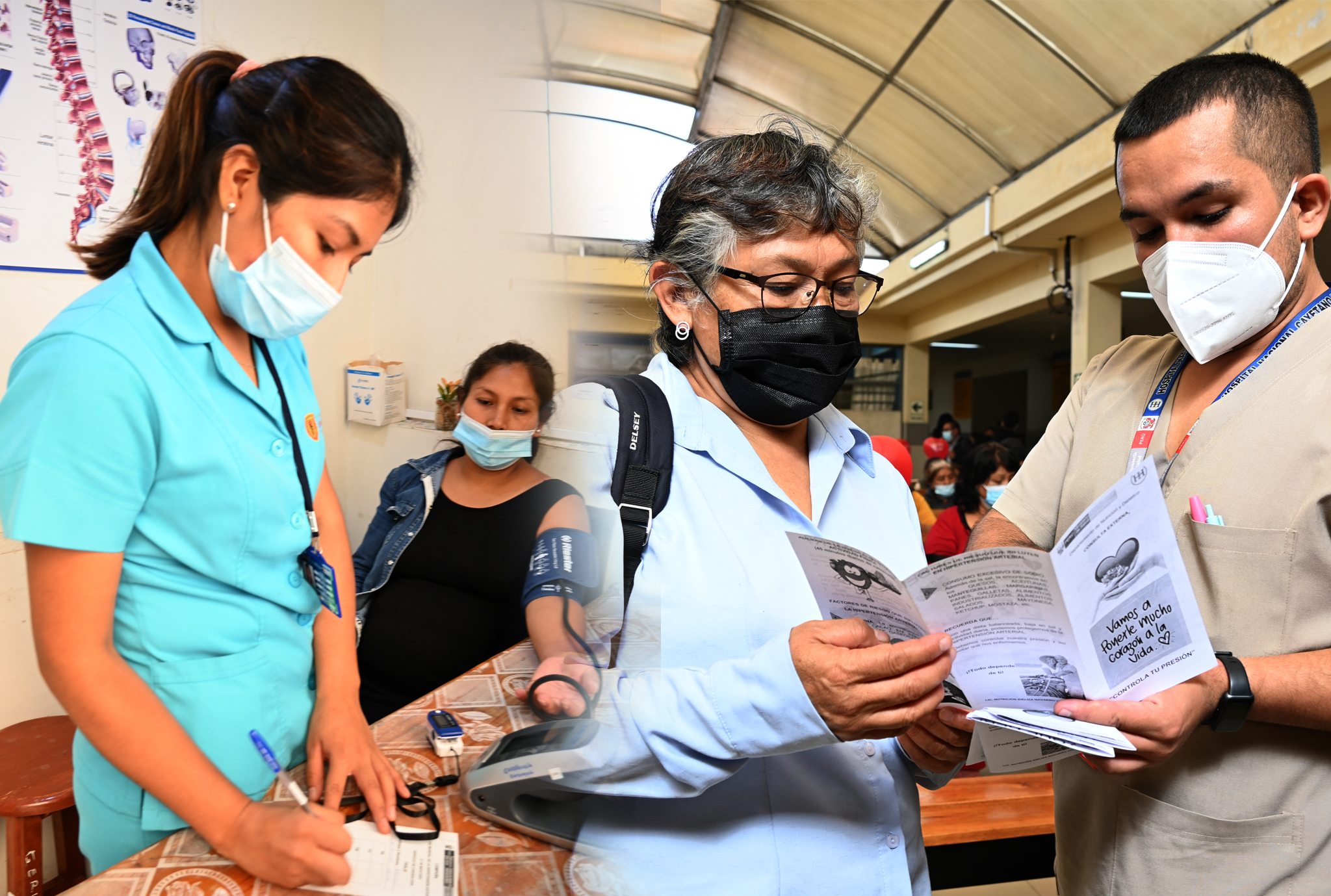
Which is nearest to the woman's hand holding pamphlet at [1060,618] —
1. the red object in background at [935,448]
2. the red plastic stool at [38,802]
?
the red plastic stool at [38,802]

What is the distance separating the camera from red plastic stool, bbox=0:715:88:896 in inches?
25.8

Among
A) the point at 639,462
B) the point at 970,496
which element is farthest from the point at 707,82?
the point at 970,496

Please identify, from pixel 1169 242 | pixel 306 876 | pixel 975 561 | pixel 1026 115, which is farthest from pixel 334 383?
pixel 1026 115

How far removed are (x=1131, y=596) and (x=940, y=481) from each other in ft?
12.4

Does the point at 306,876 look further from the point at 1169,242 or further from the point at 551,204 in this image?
the point at 1169,242

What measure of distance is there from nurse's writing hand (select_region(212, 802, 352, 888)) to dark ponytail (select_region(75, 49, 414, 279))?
1.46 feet

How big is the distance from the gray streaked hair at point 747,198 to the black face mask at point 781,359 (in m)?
0.07

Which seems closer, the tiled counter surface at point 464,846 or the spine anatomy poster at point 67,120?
the tiled counter surface at point 464,846

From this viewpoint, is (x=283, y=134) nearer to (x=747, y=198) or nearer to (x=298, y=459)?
(x=298, y=459)

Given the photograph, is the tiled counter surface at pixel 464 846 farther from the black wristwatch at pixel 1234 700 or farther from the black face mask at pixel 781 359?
the black wristwatch at pixel 1234 700

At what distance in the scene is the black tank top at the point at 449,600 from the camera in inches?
25.5

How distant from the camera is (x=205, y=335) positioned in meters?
0.58

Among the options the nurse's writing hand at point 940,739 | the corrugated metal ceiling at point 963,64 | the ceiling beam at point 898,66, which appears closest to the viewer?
the nurse's writing hand at point 940,739

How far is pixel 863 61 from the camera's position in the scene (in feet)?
15.6
